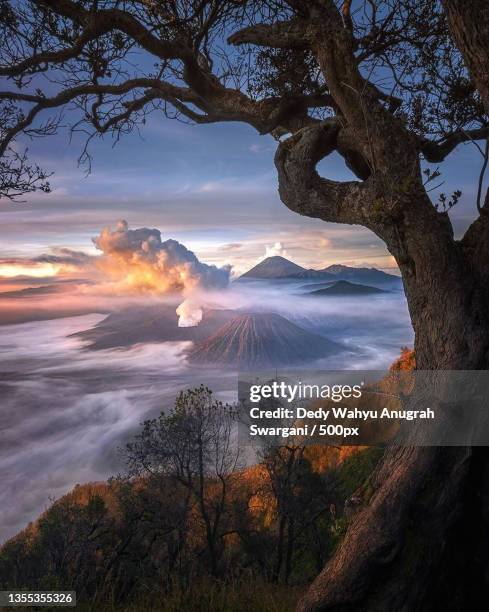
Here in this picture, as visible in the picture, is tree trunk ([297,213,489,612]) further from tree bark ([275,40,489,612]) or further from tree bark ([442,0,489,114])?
tree bark ([442,0,489,114])

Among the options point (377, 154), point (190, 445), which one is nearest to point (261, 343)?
point (190, 445)

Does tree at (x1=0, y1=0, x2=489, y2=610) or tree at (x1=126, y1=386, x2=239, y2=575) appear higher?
tree at (x1=0, y1=0, x2=489, y2=610)

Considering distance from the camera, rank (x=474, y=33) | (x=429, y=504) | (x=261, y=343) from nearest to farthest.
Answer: (x=474, y=33) < (x=429, y=504) < (x=261, y=343)

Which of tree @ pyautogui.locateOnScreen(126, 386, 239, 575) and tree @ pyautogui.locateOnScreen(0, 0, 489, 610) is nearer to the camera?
tree @ pyautogui.locateOnScreen(0, 0, 489, 610)

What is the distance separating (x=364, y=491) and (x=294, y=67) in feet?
21.1

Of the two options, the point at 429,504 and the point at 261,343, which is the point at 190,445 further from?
the point at 261,343

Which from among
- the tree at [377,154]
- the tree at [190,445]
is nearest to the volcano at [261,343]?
the tree at [190,445]

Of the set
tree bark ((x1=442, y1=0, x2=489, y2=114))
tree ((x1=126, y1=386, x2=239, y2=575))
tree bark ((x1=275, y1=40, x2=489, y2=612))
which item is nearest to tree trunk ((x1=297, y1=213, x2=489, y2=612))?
tree bark ((x1=275, y1=40, x2=489, y2=612))

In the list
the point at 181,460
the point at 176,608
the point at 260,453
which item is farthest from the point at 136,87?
the point at 260,453

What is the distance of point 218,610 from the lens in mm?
5637

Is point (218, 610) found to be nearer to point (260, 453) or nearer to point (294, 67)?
point (294, 67)

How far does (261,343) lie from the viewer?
23094 mm

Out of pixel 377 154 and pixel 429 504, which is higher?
pixel 377 154

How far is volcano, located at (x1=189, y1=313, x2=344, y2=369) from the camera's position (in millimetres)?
23906
